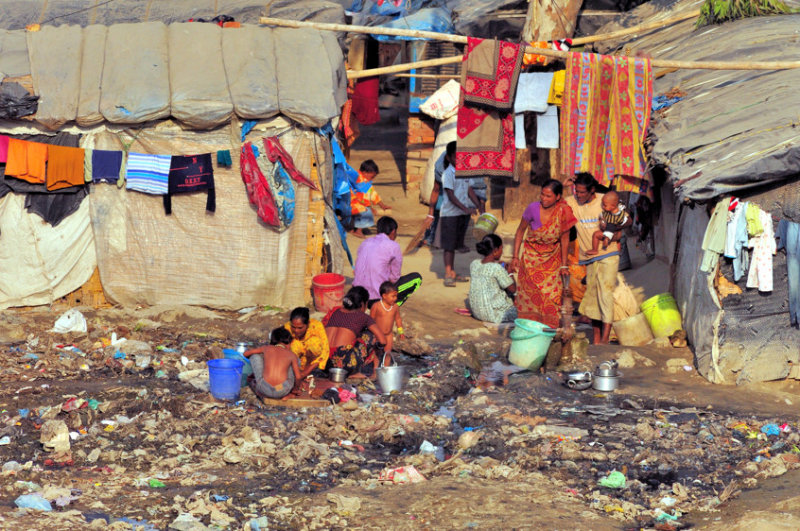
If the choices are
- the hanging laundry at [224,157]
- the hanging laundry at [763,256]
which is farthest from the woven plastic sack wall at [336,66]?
the hanging laundry at [763,256]

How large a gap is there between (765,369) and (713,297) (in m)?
0.67

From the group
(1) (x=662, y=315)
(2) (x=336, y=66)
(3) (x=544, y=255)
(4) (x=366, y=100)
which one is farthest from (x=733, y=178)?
(4) (x=366, y=100)

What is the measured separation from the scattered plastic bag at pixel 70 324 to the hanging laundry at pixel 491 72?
414cm

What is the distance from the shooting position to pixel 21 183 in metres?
9.96

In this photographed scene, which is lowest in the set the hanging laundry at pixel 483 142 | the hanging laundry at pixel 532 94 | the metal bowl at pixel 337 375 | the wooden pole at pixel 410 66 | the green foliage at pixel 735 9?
the metal bowl at pixel 337 375

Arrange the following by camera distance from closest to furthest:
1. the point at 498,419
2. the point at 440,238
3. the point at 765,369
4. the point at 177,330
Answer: the point at 498,419 → the point at 765,369 → the point at 177,330 → the point at 440,238

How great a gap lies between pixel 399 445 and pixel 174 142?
4.55m

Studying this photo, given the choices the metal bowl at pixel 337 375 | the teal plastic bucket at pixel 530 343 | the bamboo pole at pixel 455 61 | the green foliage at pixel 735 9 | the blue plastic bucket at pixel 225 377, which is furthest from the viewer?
the green foliage at pixel 735 9

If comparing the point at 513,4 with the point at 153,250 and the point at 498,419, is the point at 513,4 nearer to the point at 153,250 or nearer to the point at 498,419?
the point at 153,250

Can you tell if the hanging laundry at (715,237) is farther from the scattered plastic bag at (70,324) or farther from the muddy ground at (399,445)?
the scattered plastic bag at (70,324)

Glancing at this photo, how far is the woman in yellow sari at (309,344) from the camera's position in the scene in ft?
25.5

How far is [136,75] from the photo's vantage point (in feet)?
32.6

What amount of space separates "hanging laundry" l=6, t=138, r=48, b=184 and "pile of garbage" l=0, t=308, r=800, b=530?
2.19 meters

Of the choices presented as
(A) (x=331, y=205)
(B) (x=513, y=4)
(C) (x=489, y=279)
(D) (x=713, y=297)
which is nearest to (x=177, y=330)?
(A) (x=331, y=205)
